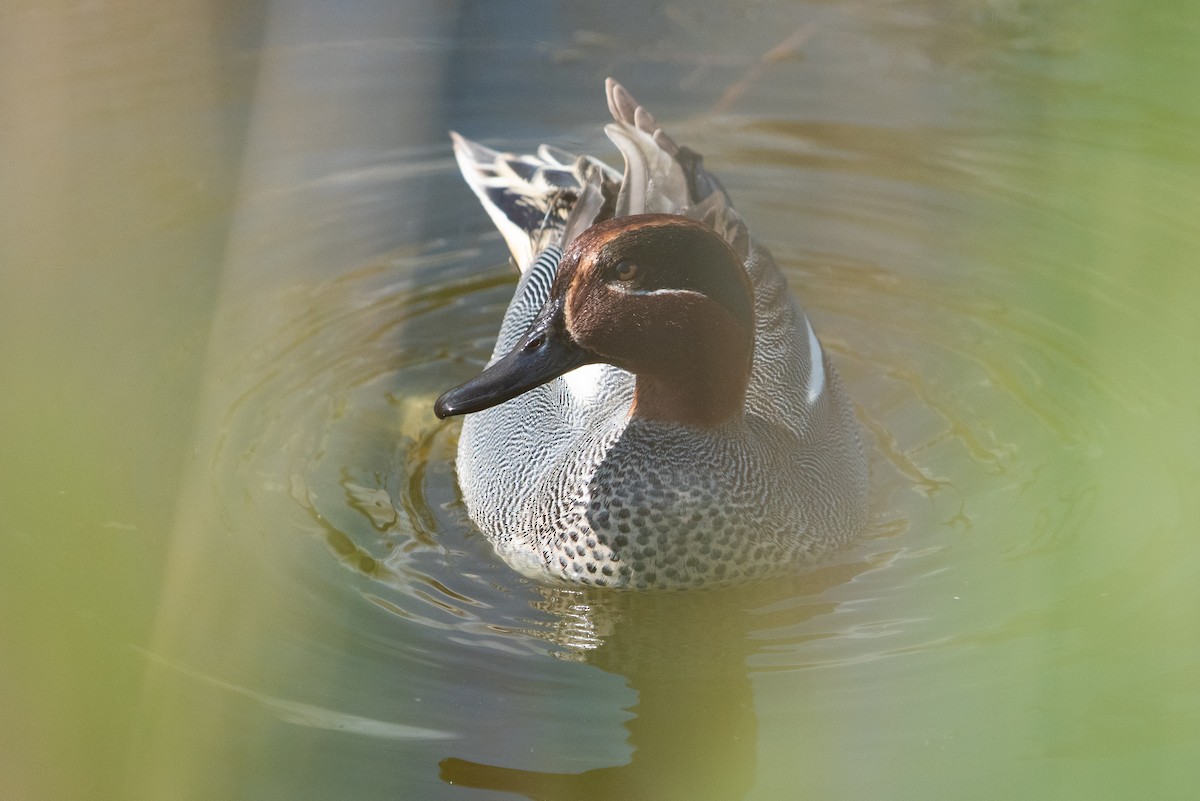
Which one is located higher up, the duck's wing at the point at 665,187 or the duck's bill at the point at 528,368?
the duck's wing at the point at 665,187

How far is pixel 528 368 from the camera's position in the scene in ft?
12.6

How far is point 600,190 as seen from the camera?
5.13 m

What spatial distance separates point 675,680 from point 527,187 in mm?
2988

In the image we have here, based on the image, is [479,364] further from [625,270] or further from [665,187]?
[625,270]

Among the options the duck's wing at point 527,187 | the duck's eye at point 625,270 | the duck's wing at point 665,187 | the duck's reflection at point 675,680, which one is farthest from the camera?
the duck's wing at point 527,187

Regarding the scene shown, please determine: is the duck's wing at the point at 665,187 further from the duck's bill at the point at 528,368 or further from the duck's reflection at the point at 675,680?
the duck's reflection at the point at 675,680

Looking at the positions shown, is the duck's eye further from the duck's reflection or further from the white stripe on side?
the white stripe on side

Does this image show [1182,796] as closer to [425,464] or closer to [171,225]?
[425,464]

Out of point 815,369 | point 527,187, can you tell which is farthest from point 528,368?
point 527,187

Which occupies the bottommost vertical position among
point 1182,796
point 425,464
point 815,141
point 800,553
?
point 425,464

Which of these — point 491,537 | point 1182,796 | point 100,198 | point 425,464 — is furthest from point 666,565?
point 100,198

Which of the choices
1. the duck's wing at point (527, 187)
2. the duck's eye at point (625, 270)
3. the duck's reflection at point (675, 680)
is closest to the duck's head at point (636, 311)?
the duck's eye at point (625, 270)

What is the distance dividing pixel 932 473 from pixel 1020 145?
2.83 m

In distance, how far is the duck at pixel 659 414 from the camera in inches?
151
